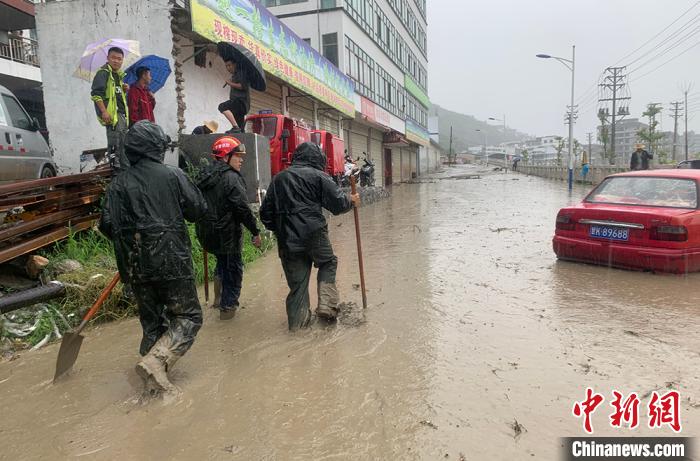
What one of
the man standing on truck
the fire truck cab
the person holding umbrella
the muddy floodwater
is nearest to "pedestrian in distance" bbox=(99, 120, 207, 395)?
the muddy floodwater

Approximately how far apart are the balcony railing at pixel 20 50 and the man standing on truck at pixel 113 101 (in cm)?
1054

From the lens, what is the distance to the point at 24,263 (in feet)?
16.4

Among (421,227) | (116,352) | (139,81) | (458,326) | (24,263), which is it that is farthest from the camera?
(421,227)

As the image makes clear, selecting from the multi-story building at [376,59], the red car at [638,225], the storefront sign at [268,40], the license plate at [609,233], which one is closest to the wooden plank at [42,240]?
the storefront sign at [268,40]

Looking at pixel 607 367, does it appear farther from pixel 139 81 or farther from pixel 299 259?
pixel 139 81

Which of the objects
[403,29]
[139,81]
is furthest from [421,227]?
[403,29]

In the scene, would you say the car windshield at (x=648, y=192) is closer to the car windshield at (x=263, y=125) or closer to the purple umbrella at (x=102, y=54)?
the purple umbrella at (x=102, y=54)

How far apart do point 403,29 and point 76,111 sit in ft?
108

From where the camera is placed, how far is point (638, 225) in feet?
18.5

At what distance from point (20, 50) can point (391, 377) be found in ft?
55.9

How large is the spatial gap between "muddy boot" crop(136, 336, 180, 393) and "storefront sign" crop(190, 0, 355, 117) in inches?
273

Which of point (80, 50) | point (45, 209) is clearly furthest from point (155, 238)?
point (80, 50)

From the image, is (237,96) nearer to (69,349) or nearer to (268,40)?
(268,40)

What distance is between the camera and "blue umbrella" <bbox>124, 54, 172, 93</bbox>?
8.34 meters
